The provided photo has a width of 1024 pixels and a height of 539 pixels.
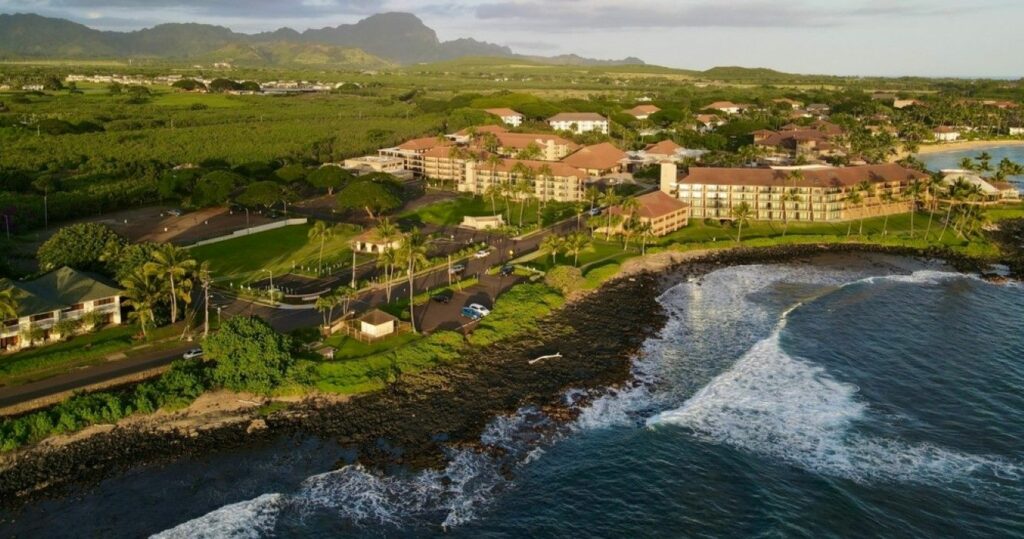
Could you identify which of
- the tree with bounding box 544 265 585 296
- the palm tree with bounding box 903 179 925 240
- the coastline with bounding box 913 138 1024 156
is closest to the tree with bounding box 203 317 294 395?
the tree with bounding box 544 265 585 296

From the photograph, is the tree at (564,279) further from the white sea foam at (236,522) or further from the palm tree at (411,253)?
the white sea foam at (236,522)

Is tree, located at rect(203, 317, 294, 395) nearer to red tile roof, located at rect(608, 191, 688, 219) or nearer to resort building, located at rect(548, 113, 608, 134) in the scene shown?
red tile roof, located at rect(608, 191, 688, 219)

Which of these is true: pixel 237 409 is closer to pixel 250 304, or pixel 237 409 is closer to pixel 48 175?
pixel 250 304

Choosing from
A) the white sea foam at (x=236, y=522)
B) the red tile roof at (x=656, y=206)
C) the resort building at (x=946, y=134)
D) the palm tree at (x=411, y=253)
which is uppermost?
the resort building at (x=946, y=134)

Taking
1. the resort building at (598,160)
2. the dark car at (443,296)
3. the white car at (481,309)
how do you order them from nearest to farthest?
the white car at (481,309) → the dark car at (443,296) → the resort building at (598,160)

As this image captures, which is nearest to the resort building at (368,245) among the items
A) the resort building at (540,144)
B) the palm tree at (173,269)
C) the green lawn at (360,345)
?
the palm tree at (173,269)

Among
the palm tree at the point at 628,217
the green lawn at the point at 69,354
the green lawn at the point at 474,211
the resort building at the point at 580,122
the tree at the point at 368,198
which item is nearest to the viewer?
the green lawn at the point at 69,354

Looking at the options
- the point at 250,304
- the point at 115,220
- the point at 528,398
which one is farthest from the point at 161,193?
the point at 528,398

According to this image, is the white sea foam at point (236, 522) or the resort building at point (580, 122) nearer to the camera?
the white sea foam at point (236, 522)
